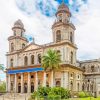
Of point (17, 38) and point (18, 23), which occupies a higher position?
point (18, 23)

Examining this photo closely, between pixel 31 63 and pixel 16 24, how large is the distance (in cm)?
1431

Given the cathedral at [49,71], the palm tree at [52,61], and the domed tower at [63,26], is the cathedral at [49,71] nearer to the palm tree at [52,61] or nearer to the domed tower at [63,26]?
the domed tower at [63,26]

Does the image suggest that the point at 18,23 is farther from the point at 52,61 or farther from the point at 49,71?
the point at 52,61

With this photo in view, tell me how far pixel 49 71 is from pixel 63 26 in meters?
12.0

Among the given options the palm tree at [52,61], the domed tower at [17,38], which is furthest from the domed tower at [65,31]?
the domed tower at [17,38]

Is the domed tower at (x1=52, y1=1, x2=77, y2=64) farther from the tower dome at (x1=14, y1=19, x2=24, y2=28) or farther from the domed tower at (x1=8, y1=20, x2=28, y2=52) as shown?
the tower dome at (x1=14, y1=19, x2=24, y2=28)

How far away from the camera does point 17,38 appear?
68812mm

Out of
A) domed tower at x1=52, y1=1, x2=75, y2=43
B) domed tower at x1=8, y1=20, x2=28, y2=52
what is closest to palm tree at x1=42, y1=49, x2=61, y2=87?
domed tower at x1=52, y1=1, x2=75, y2=43

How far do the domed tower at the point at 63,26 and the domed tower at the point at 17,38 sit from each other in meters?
13.4

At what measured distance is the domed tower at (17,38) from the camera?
6869 cm

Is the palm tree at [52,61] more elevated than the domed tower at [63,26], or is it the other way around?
the domed tower at [63,26]

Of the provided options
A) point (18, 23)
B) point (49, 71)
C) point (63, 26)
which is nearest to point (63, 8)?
point (63, 26)

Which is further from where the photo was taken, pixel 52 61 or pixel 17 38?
pixel 17 38

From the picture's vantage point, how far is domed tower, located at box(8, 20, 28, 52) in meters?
68.7
